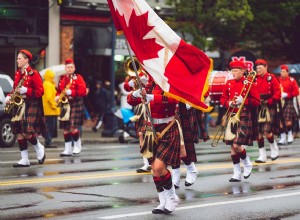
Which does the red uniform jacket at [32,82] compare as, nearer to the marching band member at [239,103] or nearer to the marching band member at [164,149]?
the marching band member at [239,103]

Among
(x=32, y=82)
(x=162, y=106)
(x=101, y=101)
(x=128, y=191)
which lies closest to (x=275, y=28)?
(x=101, y=101)

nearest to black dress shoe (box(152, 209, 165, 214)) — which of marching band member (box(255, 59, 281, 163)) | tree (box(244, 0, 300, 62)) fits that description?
marching band member (box(255, 59, 281, 163))

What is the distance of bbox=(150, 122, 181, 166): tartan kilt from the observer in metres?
10.6

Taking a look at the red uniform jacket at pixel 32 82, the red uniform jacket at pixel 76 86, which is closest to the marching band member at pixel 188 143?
the red uniform jacket at pixel 32 82

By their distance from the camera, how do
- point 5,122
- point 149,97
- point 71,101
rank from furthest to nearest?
point 5,122 < point 71,101 < point 149,97

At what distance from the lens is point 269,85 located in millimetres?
17047

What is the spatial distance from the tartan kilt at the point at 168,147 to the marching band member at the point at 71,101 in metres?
7.85

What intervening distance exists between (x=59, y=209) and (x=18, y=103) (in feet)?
17.7

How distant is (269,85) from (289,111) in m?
8.10

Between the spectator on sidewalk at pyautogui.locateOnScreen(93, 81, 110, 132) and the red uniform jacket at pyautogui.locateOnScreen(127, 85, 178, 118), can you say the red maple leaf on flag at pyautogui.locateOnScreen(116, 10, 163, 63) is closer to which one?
the red uniform jacket at pyautogui.locateOnScreen(127, 85, 178, 118)

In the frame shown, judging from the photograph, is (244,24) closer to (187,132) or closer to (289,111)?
(289,111)

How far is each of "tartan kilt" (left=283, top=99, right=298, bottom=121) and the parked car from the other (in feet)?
25.0

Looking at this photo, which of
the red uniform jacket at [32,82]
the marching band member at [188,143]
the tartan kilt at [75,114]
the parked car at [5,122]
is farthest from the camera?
the parked car at [5,122]

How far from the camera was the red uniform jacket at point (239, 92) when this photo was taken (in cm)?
1416
